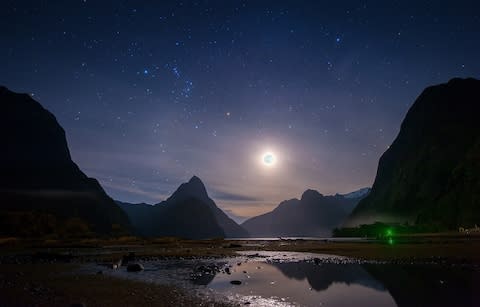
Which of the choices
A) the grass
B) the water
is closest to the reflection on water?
the water

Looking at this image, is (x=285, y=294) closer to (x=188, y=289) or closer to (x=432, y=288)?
A: (x=188, y=289)

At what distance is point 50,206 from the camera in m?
188

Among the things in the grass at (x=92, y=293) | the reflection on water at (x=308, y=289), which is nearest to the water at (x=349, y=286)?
the reflection on water at (x=308, y=289)

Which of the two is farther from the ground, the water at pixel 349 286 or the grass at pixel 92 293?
the water at pixel 349 286

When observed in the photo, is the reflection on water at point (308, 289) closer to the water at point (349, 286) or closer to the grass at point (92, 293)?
the water at point (349, 286)

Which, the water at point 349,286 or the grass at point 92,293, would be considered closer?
the grass at point 92,293

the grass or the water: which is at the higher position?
the water

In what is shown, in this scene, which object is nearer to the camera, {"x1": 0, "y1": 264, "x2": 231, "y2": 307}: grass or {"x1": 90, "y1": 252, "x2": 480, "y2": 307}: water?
{"x1": 0, "y1": 264, "x2": 231, "y2": 307}: grass

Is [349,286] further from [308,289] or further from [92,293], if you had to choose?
[92,293]

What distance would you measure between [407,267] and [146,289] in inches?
885

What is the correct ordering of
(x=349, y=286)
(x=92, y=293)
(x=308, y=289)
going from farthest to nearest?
1. (x=349, y=286)
2. (x=308, y=289)
3. (x=92, y=293)

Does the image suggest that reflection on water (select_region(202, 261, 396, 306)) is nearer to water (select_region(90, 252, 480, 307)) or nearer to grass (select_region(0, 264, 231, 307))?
water (select_region(90, 252, 480, 307))

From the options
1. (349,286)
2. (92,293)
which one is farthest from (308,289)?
(92,293)

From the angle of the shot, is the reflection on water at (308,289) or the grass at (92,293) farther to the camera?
the reflection on water at (308,289)
